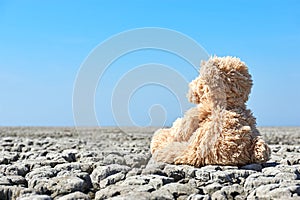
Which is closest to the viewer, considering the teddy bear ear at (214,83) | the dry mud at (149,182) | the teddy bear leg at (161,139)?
the dry mud at (149,182)

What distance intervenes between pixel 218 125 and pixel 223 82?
42 centimetres

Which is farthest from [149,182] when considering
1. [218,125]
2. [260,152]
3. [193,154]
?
[260,152]

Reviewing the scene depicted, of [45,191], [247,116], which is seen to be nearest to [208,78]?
[247,116]

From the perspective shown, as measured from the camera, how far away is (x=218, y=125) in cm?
411

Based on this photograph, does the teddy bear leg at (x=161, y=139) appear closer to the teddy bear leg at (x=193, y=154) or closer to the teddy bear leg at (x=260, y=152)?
the teddy bear leg at (x=193, y=154)

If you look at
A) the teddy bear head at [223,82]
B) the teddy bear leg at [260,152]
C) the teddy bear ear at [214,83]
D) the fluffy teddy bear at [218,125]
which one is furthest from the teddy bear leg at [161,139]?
the teddy bear leg at [260,152]

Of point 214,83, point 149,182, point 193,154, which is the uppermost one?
point 214,83

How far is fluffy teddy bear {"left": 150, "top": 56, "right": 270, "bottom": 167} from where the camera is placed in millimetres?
3994

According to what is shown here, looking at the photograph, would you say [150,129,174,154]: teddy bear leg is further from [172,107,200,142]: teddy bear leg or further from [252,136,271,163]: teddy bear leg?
[252,136,271,163]: teddy bear leg

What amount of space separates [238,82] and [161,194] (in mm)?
1796

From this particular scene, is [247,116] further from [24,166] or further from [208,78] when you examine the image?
[24,166]

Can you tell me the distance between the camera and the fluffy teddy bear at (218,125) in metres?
3.99

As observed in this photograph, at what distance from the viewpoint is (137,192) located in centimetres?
287

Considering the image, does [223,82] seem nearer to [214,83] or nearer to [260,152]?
[214,83]
